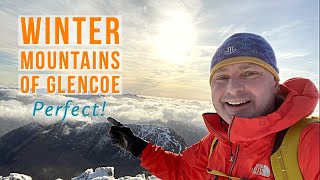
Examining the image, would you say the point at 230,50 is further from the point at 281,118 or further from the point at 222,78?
the point at 281,118

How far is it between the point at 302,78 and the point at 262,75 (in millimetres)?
490

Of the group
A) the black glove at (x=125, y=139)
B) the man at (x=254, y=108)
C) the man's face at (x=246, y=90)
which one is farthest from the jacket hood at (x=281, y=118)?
the black glove at (x=125, y=139)

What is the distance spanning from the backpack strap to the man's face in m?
0.30

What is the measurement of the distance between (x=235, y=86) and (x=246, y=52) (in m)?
0.33

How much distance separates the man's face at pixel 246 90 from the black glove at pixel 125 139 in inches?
67.7

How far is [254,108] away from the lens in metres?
2.53

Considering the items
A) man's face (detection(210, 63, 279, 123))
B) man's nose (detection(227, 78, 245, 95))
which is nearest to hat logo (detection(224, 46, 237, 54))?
man's face (detection(210, 63, 279, 123))

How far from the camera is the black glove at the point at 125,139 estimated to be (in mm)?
4039

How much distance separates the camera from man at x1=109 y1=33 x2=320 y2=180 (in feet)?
7.63

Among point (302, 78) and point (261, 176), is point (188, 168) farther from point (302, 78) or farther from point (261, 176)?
point (302, 78)

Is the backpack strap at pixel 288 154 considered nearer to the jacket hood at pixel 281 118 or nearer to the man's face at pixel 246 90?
the jacket hood at pixel 281 118

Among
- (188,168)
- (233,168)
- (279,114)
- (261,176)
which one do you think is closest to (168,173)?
(188,168)

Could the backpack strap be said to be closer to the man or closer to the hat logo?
the man

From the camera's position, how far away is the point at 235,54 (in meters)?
2.61
